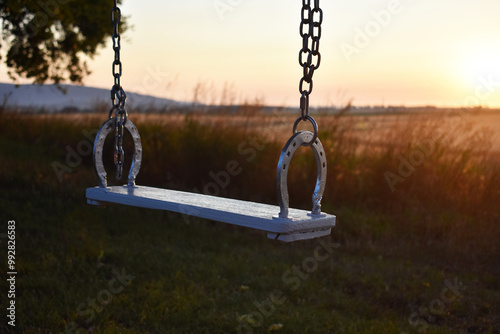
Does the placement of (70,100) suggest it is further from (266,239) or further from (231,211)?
(231,211)

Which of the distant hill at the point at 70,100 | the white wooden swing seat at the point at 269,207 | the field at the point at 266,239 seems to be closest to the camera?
the white wooden swing seat at the point at 269,207

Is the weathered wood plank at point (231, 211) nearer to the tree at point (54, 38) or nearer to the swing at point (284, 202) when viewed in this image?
the swing at point (284, 202)

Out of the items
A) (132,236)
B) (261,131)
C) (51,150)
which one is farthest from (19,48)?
(132,236)

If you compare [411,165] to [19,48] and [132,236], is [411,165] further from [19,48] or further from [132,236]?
[19,48]

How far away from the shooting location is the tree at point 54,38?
30.1 ft

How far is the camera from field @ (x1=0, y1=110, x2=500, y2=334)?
3.78 meters

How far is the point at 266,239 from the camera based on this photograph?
5.61 meters

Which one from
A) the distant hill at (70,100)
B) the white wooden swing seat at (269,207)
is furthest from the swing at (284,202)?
the distant hill at (70,100)

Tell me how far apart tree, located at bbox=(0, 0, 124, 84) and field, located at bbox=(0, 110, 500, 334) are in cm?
207

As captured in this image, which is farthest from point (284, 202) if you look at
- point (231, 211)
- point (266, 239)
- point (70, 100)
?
point (70, 100)

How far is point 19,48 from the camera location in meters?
9.84

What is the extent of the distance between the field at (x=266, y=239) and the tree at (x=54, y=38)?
6.81ft

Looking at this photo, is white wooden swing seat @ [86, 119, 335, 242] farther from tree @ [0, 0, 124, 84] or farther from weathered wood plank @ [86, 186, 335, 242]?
tree @ [0, 0, 124, 84]

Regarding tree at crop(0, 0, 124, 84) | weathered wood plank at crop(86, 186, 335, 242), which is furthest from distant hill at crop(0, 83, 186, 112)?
weathered wood plank at crop(86, 186, 335, 242)
